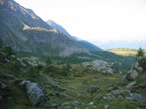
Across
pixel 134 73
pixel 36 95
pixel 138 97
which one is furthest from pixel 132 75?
pixel 36 95

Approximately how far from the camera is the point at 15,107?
43.0m

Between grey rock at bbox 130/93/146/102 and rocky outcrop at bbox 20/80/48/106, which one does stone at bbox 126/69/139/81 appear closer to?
grey rock at bbox 130/93/146/102

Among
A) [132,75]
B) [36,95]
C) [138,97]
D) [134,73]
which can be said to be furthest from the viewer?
[132,75]

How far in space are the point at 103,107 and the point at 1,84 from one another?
19079 mm

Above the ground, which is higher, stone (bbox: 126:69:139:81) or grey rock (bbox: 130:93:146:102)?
stone (bbox: 126:69:139:81)

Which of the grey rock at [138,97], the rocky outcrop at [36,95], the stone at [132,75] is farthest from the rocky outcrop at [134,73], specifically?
the rocky outcrop at [36,95]

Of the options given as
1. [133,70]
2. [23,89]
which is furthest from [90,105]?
[133,70]

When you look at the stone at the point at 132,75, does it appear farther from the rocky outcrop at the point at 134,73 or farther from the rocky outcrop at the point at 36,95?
the rocky outcrop at the point at 36,95

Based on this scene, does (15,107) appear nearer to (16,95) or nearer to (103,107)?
(16,95)

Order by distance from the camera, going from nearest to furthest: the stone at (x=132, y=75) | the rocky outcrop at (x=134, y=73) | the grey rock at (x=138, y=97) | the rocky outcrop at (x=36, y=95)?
the rocky outcrop at (x=36, y=95) < the grey rock at (x=138, y=97) < the rocky outcrop at (x=134, y=73) < the stone at (x=132, y=75)

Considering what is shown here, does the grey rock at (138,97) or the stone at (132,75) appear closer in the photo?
the grey rock at (138,97)

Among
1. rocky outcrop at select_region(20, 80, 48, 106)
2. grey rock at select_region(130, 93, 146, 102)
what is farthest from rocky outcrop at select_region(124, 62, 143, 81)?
rocky outcrop at select_region(20, 80, 48, 106)

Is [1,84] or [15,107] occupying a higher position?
[1,84]

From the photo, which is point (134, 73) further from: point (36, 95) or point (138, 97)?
point (36, 95)
